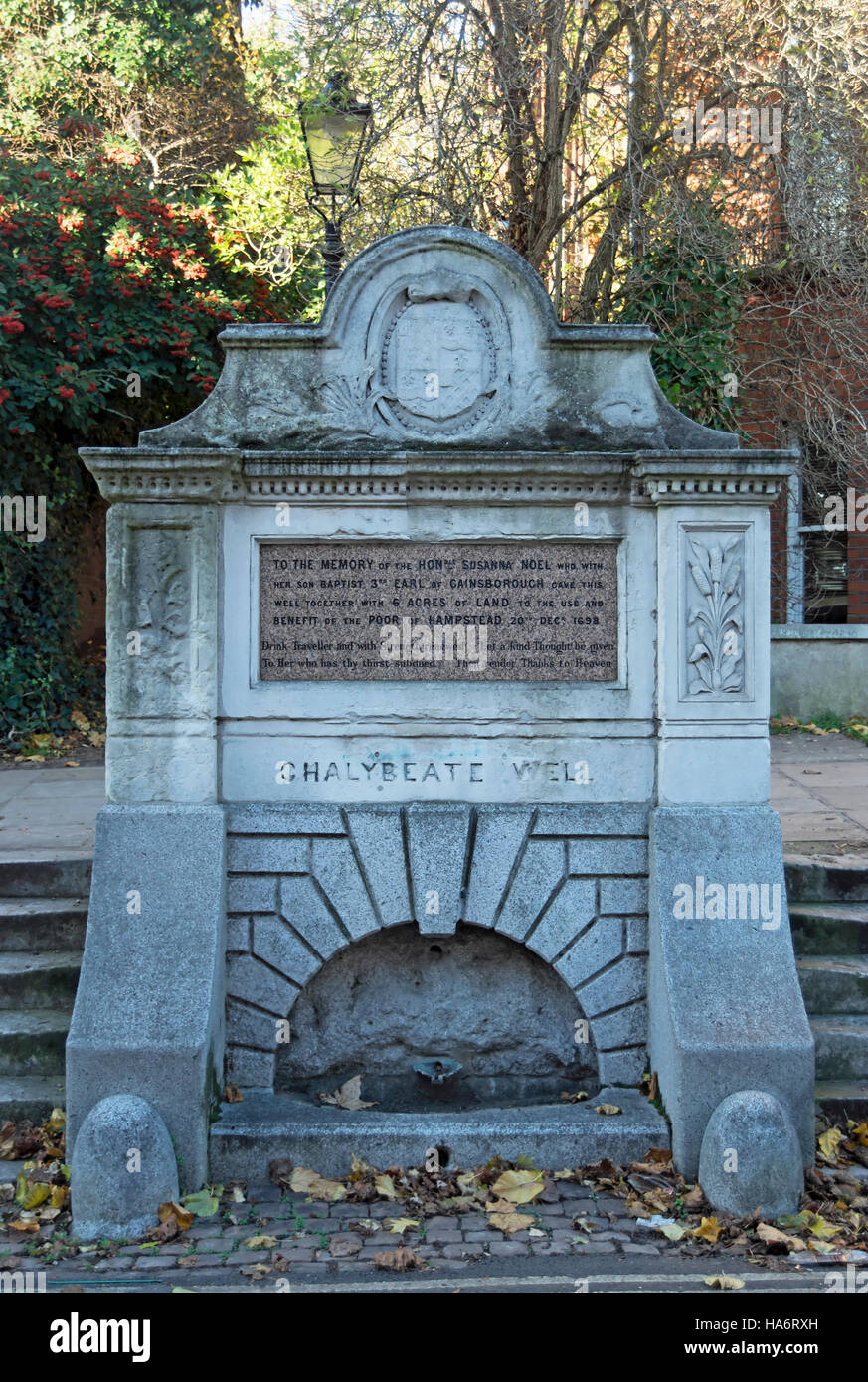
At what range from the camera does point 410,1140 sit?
4.66m

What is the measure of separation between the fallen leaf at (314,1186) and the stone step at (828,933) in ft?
8.16

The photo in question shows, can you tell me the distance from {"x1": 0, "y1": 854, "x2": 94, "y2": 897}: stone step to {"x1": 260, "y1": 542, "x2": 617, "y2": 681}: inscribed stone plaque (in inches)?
64.6

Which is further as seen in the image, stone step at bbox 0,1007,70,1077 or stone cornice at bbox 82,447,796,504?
stone step at bbox 0,1007,70,1077

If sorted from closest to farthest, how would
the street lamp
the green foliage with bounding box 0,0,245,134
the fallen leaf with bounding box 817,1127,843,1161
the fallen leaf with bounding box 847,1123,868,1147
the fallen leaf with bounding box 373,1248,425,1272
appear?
the fallen leaf with bounding box 373,1248,425,1272
the fallen leaf with bounding box 817,1127,843,1161
the fallen leaf with bounding box 847,1123,868,1147
the street lamp
the green foliage with bounding box 0,0,245,134

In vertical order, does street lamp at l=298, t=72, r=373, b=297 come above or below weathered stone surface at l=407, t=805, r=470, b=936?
above

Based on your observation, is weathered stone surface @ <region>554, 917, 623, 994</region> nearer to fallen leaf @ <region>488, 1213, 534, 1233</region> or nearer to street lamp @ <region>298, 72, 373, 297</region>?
fallen leaf @ <region>488, 1213, 534, 1233</region>

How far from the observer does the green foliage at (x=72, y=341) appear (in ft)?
34.1

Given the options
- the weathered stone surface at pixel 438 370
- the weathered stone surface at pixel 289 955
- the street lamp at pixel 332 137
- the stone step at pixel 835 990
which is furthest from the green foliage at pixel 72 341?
the stone step at pixel 835 990

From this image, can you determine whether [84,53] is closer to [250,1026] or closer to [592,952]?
[250,1026]

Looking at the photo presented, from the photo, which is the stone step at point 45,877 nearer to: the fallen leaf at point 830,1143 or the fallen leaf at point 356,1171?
the fallen leaf at point 356,1171

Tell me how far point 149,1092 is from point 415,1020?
1.26 meters

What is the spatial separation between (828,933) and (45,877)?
3.87 metres

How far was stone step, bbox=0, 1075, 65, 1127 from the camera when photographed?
4.89 m

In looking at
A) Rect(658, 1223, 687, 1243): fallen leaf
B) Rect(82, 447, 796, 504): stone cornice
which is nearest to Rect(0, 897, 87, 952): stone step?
Rect(82, 447, 796, 504): stone cornice
